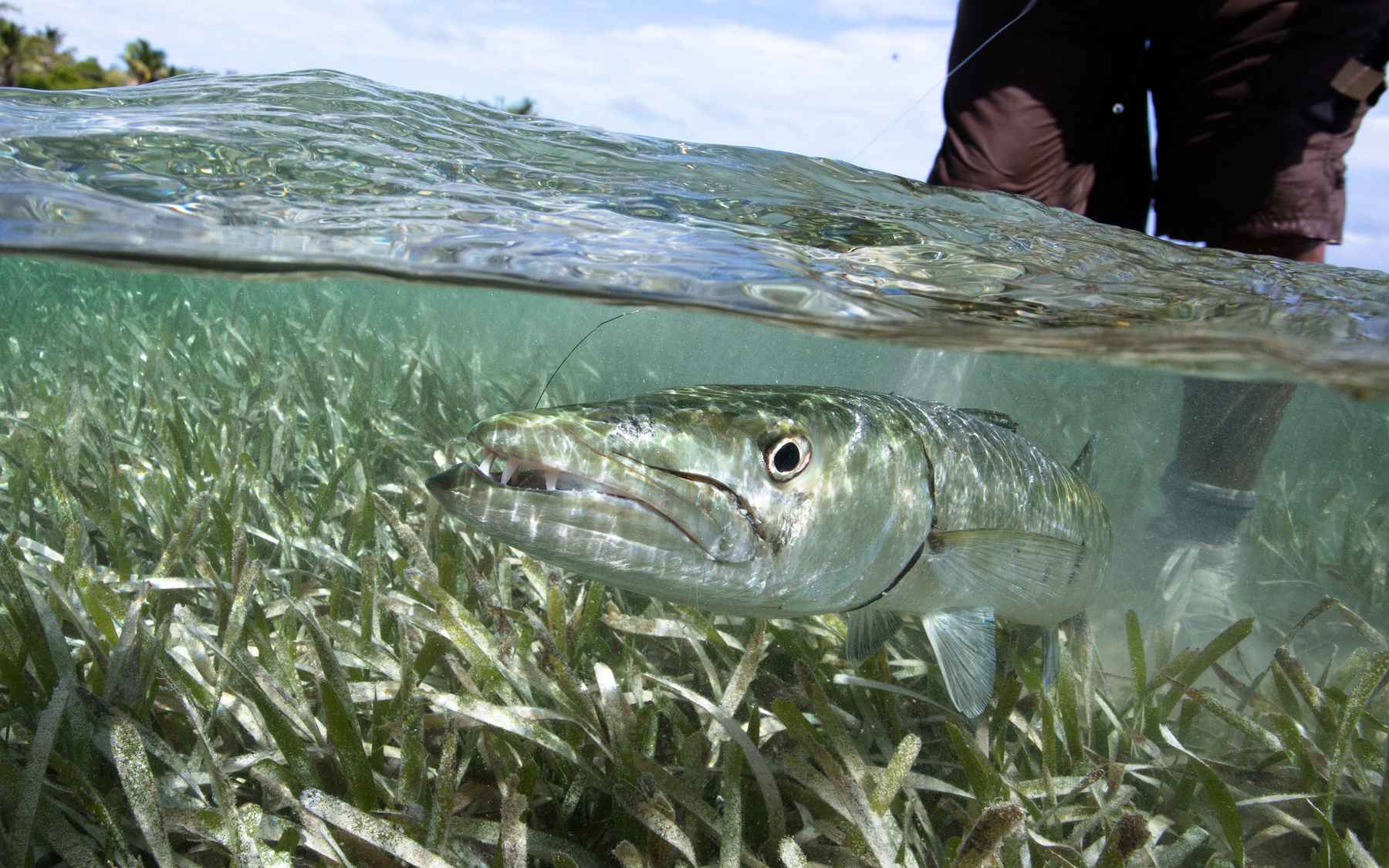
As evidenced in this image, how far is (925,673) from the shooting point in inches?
129

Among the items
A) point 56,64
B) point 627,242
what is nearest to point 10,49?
point 56,64

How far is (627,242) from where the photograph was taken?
3.79m

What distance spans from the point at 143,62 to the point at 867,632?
66.5m

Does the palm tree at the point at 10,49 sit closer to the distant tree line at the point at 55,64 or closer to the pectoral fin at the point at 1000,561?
the distant tree line at the point at 55,64

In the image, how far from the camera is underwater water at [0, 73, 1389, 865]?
2133 mm

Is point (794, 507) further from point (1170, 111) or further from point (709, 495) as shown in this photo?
point (1170, 111)

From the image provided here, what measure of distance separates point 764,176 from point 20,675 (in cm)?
469

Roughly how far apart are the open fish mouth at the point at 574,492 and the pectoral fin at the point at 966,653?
0.97 m

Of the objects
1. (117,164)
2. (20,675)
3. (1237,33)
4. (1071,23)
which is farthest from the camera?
(1071,23)

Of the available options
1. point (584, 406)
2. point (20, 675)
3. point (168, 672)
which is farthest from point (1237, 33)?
point (20, 675)

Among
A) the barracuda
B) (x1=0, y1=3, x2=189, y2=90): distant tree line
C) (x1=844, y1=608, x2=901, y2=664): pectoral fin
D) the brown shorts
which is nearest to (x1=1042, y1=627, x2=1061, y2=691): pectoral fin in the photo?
the barracuda

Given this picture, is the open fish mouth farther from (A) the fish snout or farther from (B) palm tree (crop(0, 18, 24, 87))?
(B) palm tree (crop(0, 18, 24, 87))

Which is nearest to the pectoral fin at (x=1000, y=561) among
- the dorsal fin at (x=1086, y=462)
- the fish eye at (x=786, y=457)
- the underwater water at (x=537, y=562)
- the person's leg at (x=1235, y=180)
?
the underwater water at (x=537, y=562)

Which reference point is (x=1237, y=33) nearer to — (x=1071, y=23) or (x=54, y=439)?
(x=1071, y=23)
